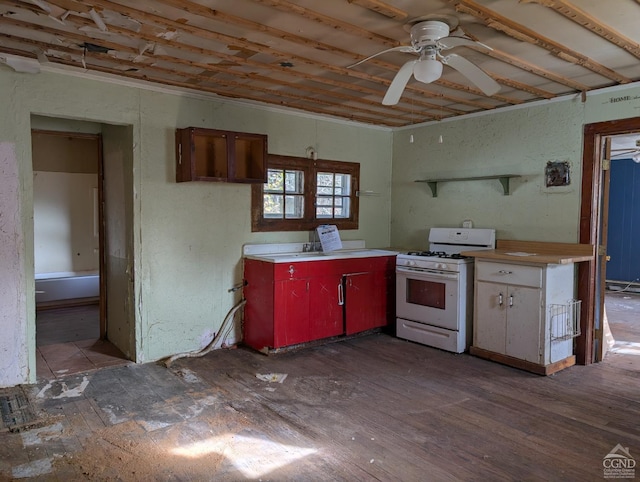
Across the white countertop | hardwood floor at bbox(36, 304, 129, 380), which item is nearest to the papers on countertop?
the white countertop

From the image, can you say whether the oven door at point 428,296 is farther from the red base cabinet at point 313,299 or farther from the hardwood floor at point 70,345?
the hardwood floor at point 70,345

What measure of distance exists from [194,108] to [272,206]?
122 centimetres

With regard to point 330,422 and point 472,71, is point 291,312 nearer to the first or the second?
point 330,422

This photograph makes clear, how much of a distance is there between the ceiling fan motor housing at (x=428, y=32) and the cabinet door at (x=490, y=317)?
2275 millimetres

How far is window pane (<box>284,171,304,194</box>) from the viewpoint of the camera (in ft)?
16.1

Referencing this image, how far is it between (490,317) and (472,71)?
7.28 ft

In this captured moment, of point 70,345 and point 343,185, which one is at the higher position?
point 343,185

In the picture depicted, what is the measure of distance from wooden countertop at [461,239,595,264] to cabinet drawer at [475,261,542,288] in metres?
0.07

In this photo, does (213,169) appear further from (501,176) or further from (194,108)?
(501,176)

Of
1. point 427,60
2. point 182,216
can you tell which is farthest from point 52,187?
point 427,60

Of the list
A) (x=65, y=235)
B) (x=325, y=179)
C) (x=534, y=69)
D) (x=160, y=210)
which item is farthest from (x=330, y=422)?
(x=65, y=235)

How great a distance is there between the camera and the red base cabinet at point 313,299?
421cm

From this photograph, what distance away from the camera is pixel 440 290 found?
4.47 m

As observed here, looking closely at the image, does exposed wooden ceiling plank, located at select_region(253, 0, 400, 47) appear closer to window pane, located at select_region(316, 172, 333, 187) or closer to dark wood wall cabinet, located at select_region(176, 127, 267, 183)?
dark wood wall cabinet, located at select_region(176, 127, 267, 183)
